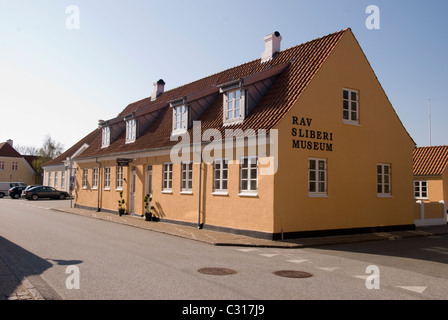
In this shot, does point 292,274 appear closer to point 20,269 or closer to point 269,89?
point 20,269

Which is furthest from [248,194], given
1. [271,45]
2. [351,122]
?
[271,45]

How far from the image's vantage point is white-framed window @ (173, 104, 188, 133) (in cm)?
1922

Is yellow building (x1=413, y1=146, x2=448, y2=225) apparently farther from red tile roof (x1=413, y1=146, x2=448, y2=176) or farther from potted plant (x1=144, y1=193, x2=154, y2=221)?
potted plant (x1=144, y1=193, x2=154, y2=221)

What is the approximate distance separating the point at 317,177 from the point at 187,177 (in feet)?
18.6

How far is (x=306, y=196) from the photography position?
1456 centimetres

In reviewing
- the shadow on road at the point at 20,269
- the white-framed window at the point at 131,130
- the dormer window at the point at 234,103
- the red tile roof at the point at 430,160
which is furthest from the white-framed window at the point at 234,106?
the red tile roof at the point at 430,160

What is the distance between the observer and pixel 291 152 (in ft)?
46.8

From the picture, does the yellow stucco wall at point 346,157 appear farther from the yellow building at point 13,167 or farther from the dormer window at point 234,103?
the yellow building at point 13,167

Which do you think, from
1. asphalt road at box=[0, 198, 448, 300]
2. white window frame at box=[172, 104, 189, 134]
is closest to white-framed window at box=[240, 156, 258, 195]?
asphalt road at box=[0, 198, 448, 300]

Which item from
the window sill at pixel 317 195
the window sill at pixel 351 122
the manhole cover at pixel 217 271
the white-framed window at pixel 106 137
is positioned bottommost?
the manhole cover at pixel 217 271

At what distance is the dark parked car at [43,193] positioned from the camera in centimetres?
4200

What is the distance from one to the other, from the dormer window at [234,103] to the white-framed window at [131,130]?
842cm

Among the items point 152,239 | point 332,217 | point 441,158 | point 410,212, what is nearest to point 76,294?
point 152,239

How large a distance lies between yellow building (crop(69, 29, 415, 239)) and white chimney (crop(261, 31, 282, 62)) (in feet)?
0.19
